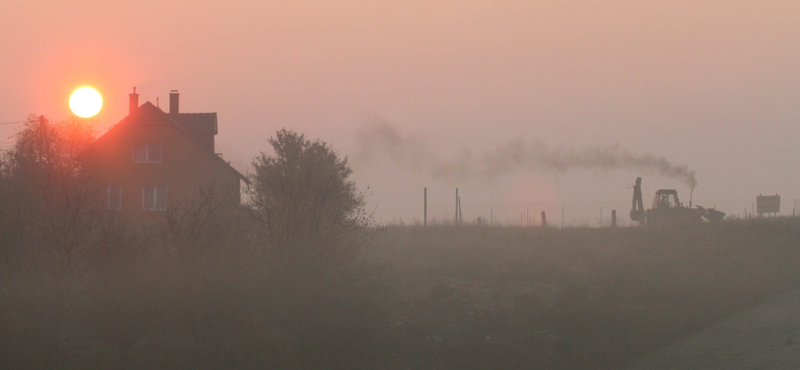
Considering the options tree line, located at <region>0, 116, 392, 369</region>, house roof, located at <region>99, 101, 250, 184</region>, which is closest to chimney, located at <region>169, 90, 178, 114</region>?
house roof, located at <region>99, 101, 250, 184</region>

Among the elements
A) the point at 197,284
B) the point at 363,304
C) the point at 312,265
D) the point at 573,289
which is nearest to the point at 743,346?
the point at 573,289

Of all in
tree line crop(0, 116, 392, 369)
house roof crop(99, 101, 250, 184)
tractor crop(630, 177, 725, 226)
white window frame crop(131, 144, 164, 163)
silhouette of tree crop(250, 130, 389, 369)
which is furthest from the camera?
house roof crop(99, 101, 250, 184)

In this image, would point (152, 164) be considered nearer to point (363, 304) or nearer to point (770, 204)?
point (363, 304)

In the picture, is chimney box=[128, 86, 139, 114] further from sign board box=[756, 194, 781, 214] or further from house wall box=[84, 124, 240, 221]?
sign board box=[756, 194, 781, 214]

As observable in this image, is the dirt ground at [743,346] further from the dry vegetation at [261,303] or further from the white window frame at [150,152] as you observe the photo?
the white window frame at [150,152]

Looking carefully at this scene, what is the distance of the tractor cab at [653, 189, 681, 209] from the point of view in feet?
121

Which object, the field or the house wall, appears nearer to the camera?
the field

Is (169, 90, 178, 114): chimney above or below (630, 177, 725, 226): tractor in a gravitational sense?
above

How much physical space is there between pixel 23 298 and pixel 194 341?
3.70 metres

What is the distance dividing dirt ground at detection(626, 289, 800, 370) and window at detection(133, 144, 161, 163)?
2662cm

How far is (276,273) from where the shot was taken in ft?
55.1

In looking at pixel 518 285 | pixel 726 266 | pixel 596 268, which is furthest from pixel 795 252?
pixel 518 285

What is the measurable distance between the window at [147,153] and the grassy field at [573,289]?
1385 centimetres

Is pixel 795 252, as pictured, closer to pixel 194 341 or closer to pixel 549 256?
pixel 549 256
